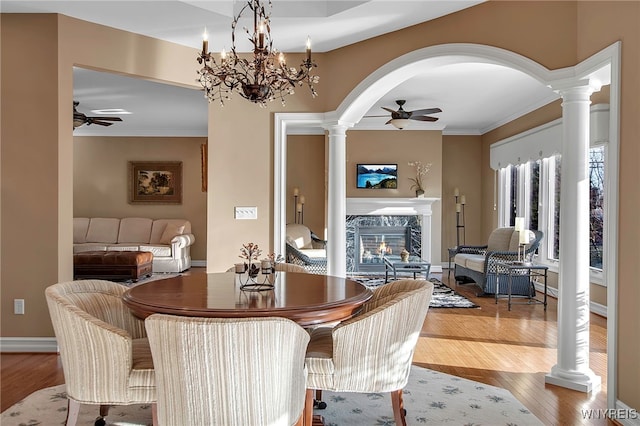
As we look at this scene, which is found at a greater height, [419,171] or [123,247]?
[419,171]

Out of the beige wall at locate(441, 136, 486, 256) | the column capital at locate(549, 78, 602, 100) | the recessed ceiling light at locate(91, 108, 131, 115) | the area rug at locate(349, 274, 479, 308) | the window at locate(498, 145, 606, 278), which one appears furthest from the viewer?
the beige wall at locate(441, 136, 486, 256)

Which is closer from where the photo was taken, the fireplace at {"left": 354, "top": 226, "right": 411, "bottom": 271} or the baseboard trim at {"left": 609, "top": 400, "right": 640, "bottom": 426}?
the baseboard trim at {"left": 609, "top": 400, "right": 640, "bottom": 426}

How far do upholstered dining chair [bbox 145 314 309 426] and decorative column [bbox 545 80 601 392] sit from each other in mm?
2258

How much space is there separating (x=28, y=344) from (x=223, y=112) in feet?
8.30

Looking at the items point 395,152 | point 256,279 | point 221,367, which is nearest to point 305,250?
point 395,152

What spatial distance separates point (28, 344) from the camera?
4074mm

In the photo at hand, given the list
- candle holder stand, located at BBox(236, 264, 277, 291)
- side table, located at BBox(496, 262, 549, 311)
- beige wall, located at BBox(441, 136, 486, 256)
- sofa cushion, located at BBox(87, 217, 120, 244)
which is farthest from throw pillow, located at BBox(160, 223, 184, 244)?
candle holder stand, located at BBox(236, 264, 277, 291)

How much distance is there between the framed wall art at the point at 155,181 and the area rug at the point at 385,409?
713 cm

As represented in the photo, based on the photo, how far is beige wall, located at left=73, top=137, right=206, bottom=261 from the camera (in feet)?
33.3

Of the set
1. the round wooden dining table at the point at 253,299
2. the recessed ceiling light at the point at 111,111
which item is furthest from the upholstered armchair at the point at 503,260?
the recessed ceiling light at the point at 111,111

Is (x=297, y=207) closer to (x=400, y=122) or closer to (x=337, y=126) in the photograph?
(x=400, y=122)

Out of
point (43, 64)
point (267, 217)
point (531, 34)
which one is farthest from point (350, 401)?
Answer: point (43, 64)

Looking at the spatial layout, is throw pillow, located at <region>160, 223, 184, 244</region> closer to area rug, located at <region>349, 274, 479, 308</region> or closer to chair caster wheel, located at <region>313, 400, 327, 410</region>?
area rug, located at <region>349, 274, 479, 308</region>

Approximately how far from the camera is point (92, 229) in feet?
31.7
